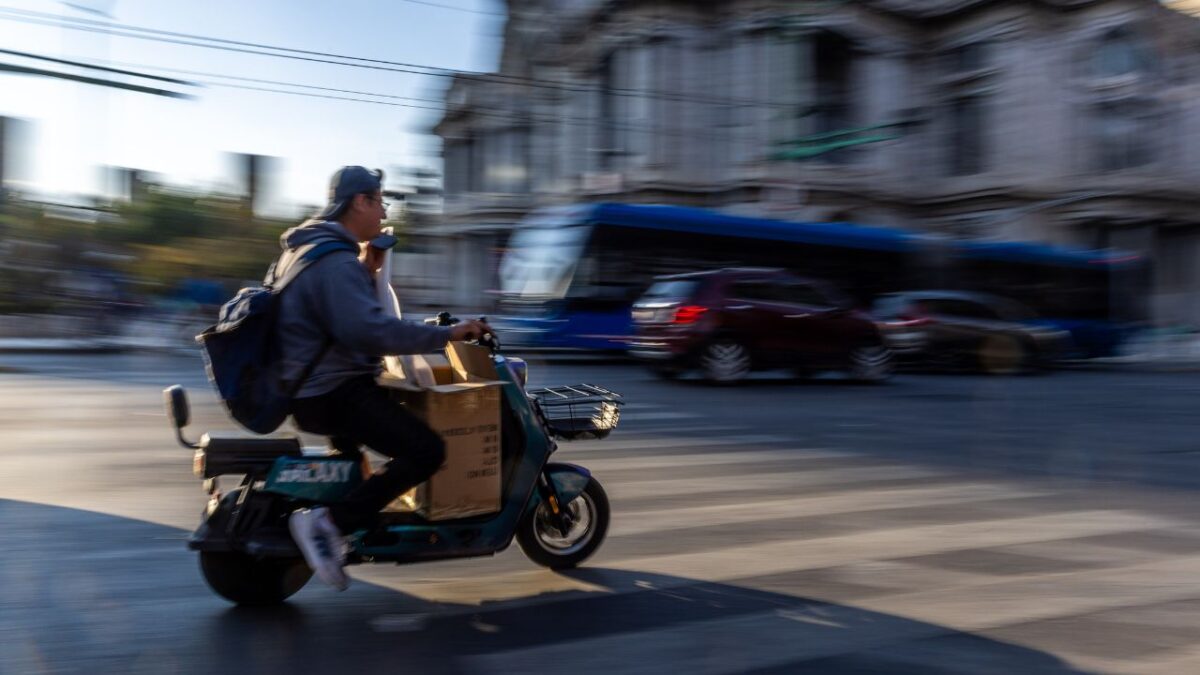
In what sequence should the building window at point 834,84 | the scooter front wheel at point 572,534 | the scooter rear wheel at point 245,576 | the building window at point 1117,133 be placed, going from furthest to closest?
the building window at point 1117,133 → the building window at point 834,84 → the scooter front wheel at point 572,534 → the scooter rear wheel at point 245,576

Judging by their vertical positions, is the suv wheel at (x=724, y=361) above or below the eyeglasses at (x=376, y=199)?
below

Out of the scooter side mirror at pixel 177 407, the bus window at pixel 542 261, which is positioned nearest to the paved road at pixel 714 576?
the scooter side mirror at pixel 177 407

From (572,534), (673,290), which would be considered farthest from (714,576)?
(673,290)

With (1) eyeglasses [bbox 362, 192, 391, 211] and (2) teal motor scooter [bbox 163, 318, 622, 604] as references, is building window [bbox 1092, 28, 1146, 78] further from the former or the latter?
(1) eyeglasses [bbox 362, 192, 391, 211]

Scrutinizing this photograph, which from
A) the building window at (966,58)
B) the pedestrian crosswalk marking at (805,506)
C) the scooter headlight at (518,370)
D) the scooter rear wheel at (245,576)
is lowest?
the pedestrian crosswalk marking at (805,506)

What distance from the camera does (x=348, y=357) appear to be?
15.2 feet

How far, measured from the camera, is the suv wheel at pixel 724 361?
17562 mm

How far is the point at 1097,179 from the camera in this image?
49.5 m

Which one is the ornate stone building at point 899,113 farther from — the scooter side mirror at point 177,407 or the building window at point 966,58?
the scooter side mirror at point 177,407

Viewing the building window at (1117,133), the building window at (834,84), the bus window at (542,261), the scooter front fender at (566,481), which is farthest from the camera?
the building window at (1117,133)

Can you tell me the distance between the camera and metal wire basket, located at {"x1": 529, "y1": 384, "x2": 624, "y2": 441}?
216 inches

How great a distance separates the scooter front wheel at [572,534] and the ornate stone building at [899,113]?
38.7m

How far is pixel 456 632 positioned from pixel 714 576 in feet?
4.73

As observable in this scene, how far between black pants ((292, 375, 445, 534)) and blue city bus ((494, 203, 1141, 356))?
17774mm
